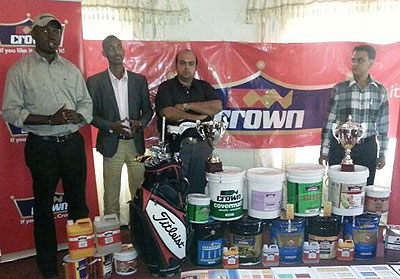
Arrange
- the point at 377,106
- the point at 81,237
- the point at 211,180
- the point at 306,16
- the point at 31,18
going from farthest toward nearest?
the point at 306,16 < the point at 377,106 < the point at 31,18 < the point at 211,180 < the point at 81,237

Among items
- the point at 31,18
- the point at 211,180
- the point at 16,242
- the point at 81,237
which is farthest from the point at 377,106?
the point at 16,242

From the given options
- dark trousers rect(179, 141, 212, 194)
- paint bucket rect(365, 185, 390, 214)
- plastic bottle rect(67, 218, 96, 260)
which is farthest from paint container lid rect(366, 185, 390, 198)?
plastic bottle rect(67, 218, 96, 260)

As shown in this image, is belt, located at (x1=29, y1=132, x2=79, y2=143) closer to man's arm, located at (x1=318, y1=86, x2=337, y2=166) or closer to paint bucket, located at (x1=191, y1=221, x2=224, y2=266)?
paint bucket, located at (x1=191, y1=221, x2=224, y2=266)

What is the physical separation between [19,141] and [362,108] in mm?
2409

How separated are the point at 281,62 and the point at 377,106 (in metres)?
0.81

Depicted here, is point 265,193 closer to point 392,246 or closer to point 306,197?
point 306,197

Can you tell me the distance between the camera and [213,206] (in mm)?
2396

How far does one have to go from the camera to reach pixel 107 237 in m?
2.32

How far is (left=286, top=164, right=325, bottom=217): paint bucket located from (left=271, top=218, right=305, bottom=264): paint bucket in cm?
8

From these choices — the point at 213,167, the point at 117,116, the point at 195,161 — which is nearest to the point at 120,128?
the point at 117,116

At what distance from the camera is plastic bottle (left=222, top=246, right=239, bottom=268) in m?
2.35

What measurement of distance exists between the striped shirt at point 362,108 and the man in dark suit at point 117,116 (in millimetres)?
1370

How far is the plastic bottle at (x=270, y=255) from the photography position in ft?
7.82

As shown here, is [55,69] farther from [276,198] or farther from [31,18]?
[276,198]
